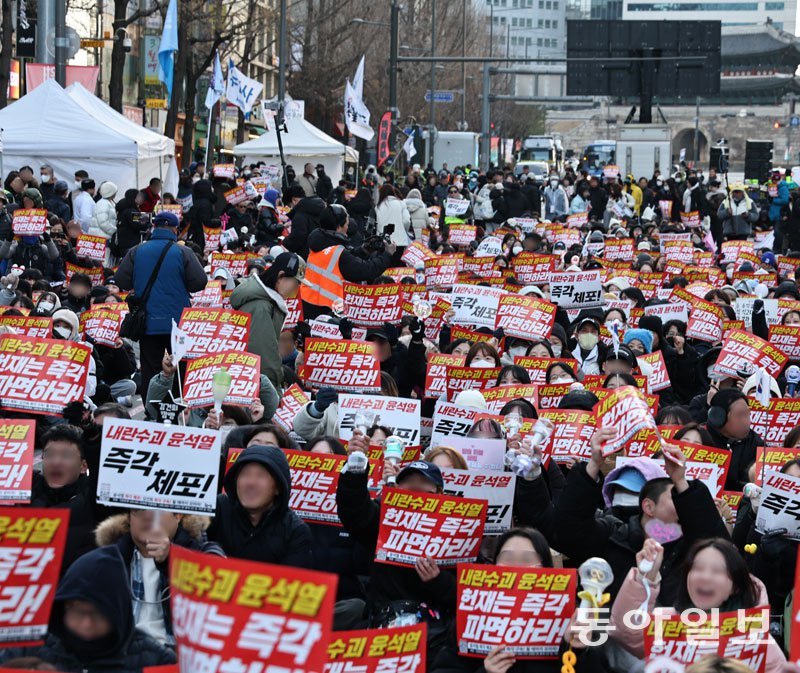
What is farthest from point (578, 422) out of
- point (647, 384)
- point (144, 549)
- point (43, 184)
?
point (43, 184)

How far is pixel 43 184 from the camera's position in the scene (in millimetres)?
22406

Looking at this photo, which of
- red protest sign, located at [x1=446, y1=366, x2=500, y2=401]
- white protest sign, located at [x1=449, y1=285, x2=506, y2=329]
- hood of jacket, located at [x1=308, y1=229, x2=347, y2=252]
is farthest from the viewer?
hood of jacket, located at [x1=308, y1=229, x2=347, y2=252]

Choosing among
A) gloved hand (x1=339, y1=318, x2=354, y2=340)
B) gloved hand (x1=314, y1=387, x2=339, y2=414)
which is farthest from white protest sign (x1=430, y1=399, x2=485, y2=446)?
gloved hand (x1=339, y1=318, x2=354, y2=340)

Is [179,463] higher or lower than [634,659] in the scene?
higher

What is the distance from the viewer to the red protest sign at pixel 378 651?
5.15 meters

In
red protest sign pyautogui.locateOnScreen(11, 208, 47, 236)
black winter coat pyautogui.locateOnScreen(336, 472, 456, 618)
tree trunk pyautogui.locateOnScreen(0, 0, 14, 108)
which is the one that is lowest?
black winter coat pyautogui.locateOnScreen(336, 472, 456, 618)

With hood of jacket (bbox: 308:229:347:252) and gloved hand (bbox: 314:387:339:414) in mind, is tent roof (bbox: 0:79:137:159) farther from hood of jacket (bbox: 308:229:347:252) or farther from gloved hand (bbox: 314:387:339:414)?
gloved hand (bbox: 314:387:339:414)

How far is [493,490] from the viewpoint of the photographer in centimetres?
688

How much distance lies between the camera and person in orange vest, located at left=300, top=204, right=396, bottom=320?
13.1 m

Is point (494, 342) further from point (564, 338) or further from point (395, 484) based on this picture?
point (395, 484)

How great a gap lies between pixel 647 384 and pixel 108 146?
1528 cm

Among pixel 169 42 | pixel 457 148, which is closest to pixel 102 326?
pixel 169 42

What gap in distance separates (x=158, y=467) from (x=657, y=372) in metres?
5.88

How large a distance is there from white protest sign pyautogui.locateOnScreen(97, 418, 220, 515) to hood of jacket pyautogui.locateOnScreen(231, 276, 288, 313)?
14.0ft
